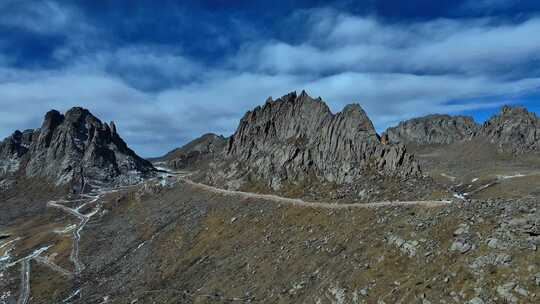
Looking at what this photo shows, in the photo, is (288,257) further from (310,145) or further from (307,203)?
(310,145)

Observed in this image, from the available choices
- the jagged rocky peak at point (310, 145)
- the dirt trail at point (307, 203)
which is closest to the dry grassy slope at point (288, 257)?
the dirt trail at point (307, 203)

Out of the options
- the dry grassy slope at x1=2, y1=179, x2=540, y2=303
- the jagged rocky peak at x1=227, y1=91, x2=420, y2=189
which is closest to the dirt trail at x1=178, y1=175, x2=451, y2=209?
the dry grassy slope at x1=2, y1=179, x2=540, y2=303

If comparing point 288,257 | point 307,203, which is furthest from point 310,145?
point 288,257

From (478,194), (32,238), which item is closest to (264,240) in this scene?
(32,238)

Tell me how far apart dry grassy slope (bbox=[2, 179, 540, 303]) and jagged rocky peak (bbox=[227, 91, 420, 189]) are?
53.2 ft

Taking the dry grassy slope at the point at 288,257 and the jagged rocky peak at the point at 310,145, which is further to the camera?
the jagged rocky peak at the point at 310,145

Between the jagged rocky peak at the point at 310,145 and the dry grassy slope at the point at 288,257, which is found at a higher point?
the jagged rocky peak at the point at 310,145

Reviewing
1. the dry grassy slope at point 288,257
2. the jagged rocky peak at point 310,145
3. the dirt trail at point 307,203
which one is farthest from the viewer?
the jagged rocky peak at point 310,145

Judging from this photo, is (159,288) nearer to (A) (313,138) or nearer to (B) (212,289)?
(B) (212,289)

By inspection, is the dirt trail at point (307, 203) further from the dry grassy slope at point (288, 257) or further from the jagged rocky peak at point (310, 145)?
the jagged rocky peak at point (310, 145)

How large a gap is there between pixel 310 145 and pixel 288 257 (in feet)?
194

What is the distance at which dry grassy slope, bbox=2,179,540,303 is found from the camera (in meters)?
43.7

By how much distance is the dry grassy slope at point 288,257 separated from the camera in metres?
43.7

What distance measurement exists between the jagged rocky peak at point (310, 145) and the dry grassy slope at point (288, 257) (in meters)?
16.2
